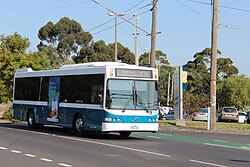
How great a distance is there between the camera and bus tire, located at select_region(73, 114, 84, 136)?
21984 mm

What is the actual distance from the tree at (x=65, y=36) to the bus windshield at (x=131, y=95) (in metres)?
59.3

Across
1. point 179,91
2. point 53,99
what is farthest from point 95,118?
point 179,91

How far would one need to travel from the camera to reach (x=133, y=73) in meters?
21.1

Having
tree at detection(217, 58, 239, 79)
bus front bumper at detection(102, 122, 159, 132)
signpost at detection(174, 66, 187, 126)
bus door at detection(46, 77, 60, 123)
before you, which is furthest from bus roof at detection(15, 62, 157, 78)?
tree at detection(217, 58, 239, 79)

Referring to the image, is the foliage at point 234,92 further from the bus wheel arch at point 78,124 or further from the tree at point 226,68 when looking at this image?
the bus wheel arch at point 78,124

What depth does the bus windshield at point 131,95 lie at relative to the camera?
A: 2048 centimetres

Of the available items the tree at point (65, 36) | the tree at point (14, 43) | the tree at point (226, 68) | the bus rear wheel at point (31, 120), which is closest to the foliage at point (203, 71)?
the tree at point (226, 68)

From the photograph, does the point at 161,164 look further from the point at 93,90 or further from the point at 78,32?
the point at 78,32

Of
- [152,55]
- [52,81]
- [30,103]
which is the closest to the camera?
[52,81]

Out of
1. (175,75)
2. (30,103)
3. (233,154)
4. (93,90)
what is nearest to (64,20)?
(175,75)

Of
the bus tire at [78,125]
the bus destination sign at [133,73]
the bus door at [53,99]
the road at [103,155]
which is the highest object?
the bus destination sign at [133,73]

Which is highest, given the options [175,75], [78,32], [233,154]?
[78,32]

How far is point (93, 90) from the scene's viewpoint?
21344 mm

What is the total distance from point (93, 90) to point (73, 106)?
5.79 feet
